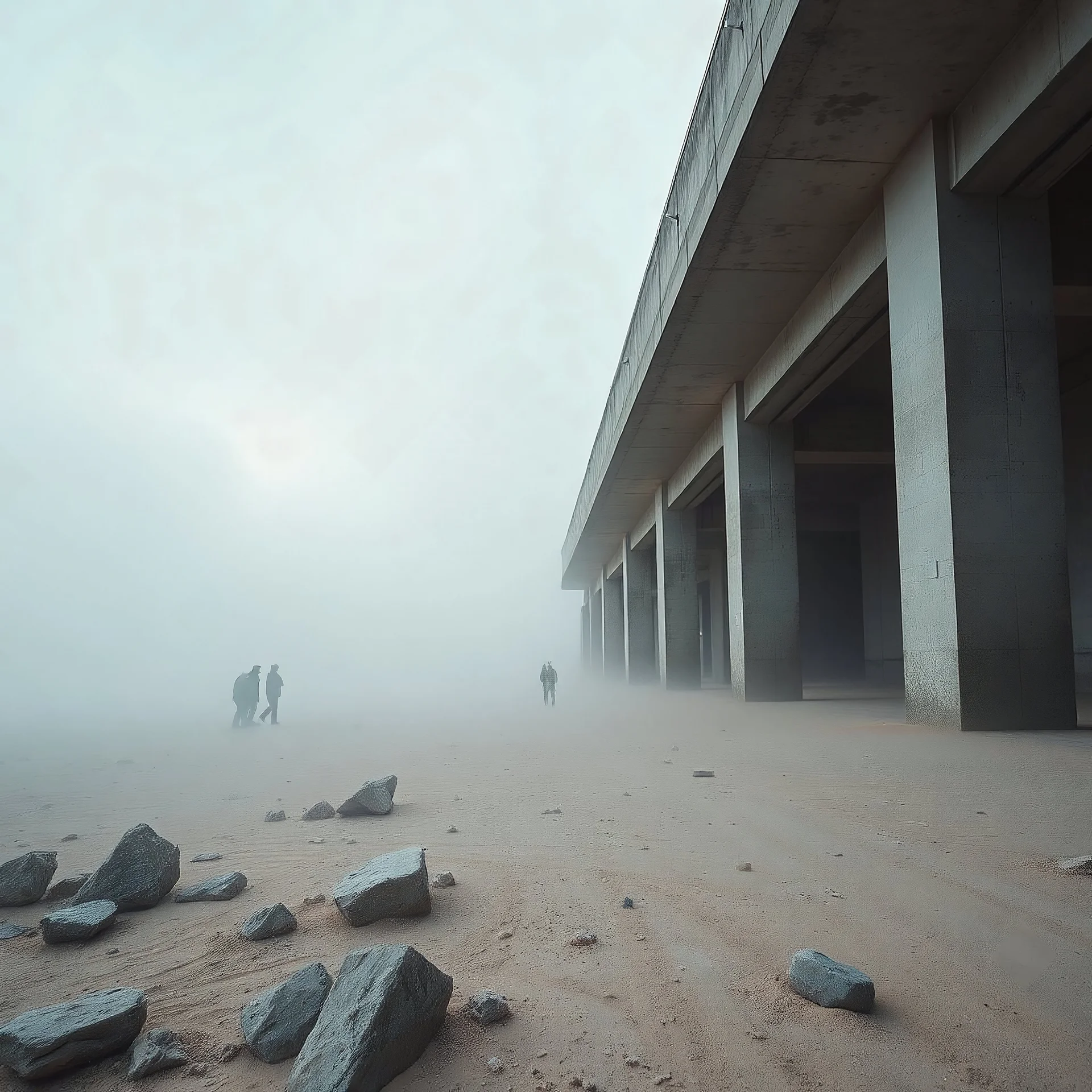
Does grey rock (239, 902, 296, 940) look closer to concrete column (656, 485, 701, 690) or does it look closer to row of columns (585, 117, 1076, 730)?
row of columns (585, 117, 1076, 730)

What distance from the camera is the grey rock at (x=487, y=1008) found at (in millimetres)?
2504

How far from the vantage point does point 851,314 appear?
1147cm

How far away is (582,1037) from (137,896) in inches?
103

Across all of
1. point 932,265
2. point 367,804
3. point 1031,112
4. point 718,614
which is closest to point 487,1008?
point 367,804

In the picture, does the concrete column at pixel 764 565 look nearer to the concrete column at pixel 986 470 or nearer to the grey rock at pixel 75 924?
the concrete column at pixel 986 470

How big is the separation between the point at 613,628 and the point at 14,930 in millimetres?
35479

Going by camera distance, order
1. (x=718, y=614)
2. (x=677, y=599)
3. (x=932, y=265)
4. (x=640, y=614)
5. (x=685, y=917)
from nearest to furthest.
→ (x=685, y=917) < (x=932, y=265) < (x=677, y=599) < (x=718, y=614) < (x=640, y=614)

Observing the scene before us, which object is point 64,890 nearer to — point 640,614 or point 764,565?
point 764,565

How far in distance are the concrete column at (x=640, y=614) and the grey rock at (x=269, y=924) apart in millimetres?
25496

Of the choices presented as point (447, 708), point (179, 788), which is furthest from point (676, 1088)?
point (447, 708)

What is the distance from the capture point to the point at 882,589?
79.2 ft

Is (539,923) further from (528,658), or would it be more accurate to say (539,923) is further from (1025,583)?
(528,658)

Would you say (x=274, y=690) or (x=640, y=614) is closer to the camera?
(x=274, y=690)

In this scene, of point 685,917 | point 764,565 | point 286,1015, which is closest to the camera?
point 286,1015
